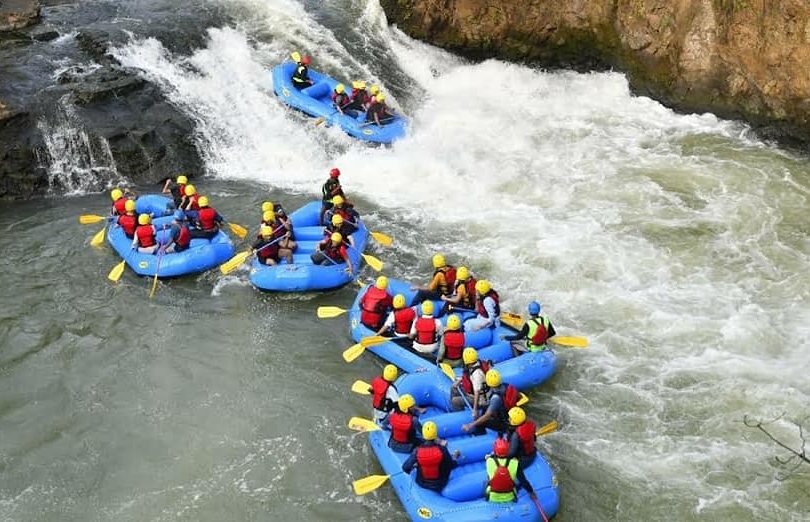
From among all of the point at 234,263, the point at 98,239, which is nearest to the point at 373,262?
the point at 234,263

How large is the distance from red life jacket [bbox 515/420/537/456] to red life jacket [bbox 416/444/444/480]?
78cm

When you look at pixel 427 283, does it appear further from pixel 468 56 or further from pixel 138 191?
pixel 468 56

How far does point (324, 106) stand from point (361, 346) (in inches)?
282

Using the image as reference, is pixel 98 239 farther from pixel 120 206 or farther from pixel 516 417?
pixel 516 417

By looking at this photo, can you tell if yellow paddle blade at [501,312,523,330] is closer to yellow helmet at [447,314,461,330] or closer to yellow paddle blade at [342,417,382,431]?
yellow helmet at [447,314,461,330]

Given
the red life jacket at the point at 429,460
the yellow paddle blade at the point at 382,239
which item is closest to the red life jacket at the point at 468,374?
the red life jacket at the point at 429,460

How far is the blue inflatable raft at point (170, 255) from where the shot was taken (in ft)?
34.4

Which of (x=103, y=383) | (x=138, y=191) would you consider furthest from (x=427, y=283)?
(x=138, y=191)

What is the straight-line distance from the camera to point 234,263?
10.6 metres

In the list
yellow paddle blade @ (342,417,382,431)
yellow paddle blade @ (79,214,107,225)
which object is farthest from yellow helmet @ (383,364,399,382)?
yellow paddle blade @ (79,214,107,225)

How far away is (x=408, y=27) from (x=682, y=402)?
1248 cm

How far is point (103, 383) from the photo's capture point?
8.65 m

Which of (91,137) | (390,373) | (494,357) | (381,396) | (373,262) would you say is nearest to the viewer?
(381,396)

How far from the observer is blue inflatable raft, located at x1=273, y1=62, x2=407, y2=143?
14125 millimetres
